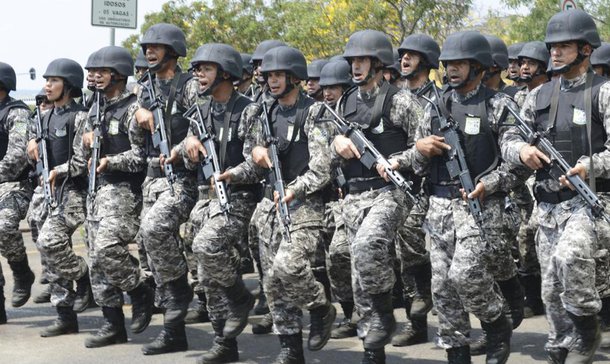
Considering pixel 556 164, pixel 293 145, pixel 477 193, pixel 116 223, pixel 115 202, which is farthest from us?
pixel 115 202

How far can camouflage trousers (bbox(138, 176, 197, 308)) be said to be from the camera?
822 centimetres

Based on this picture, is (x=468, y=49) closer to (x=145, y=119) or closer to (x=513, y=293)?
(x=513, y=293)

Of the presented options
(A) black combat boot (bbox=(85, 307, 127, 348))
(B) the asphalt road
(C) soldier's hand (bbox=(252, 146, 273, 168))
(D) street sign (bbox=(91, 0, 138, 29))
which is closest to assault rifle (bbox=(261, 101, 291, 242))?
(C) soldier's hand (bbox=(252, 146, 273, 168))

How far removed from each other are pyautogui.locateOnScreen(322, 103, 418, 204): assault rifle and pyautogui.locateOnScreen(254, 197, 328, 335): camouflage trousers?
1.78 ft

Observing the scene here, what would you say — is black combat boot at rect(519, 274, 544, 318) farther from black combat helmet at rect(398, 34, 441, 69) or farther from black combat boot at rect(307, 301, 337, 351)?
black combat boot at rect(307, 301, 337, 351)

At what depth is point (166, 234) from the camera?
324 inches

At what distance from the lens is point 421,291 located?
8.41 metres

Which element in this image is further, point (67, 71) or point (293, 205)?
point (67, 71)

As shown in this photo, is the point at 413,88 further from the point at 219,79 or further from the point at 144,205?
the point at 144,205

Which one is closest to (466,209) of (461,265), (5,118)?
(461,265)

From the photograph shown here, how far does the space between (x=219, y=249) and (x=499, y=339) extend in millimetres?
2129

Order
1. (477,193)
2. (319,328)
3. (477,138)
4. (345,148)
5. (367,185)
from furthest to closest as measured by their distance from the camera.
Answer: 1. (319,328)
2. (367,185)
3. (345,148)
4. (477,138)
5. (477,193)

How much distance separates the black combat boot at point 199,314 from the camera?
31.2 ft

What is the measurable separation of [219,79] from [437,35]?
39.2 ft
